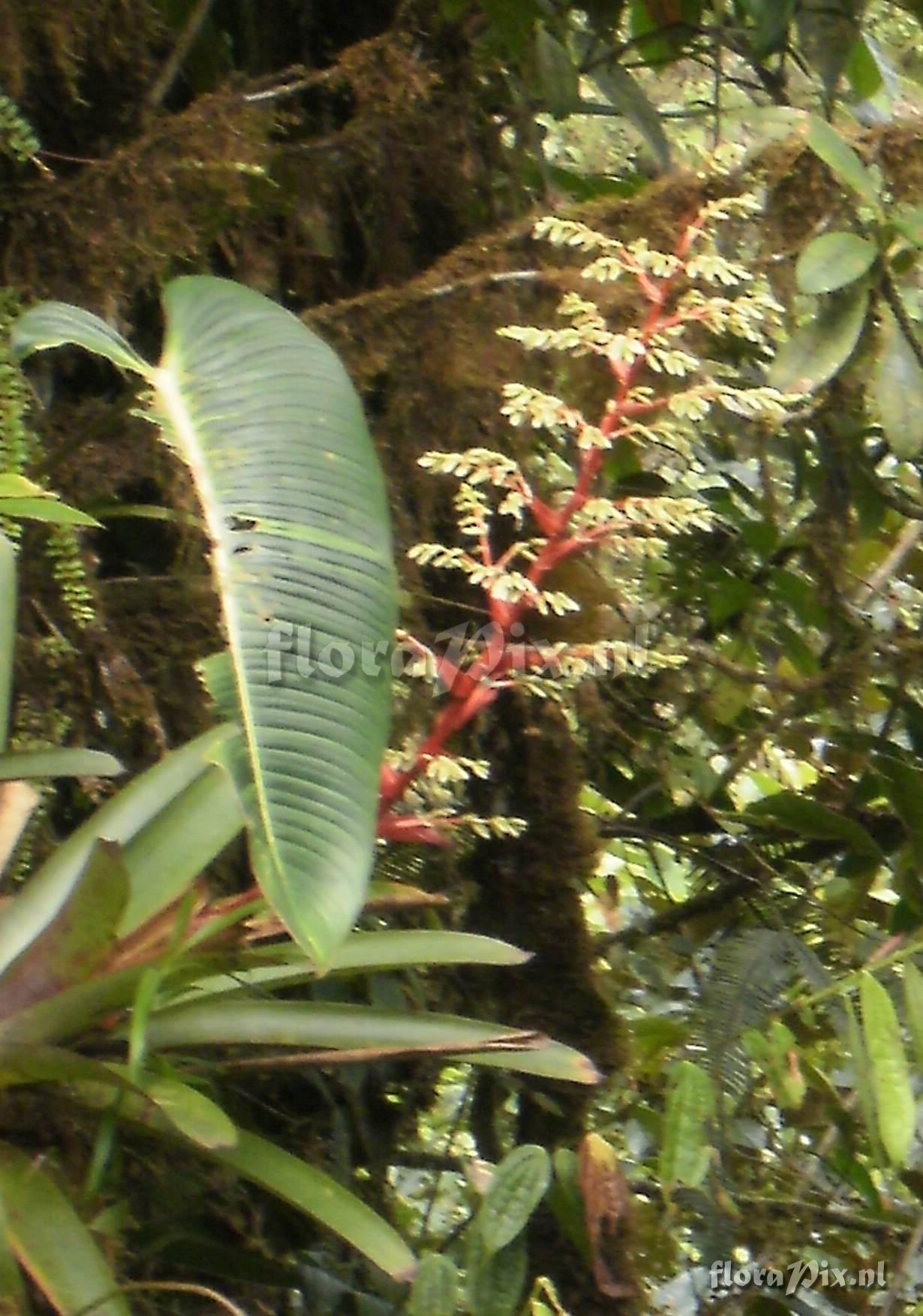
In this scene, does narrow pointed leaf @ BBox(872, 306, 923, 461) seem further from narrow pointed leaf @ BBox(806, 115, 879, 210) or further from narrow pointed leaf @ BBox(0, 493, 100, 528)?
narrow pointed leaf @ BBox(0, 493, 100, 528)

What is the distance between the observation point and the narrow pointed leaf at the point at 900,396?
113 centimetres

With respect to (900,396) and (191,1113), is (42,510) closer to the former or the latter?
(191,1113)

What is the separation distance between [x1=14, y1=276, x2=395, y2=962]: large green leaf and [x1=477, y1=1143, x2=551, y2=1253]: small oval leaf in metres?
0.34

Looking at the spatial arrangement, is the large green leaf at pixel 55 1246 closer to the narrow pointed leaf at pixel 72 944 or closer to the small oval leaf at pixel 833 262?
the narrow pointed leaf at pixel 72 944

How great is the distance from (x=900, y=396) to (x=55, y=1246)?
37.5 inches

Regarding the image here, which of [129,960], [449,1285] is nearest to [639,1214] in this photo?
[449,1285]

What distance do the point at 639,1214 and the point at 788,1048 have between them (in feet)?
1.03

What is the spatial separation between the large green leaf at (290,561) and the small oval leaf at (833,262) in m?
0.45

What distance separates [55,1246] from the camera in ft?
2.38

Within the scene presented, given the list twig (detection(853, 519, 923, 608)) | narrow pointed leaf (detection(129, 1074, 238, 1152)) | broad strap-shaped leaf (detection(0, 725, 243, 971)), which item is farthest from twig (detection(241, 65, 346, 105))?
twig (detection(853, 519, 923, 608))

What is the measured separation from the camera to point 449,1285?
79cm

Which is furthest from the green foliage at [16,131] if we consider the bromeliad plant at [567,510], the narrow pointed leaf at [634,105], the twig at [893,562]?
the twig at [893,562]

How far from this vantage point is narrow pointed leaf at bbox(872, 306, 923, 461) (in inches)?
44.4

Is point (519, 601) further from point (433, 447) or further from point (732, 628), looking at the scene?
point (732, 628)
